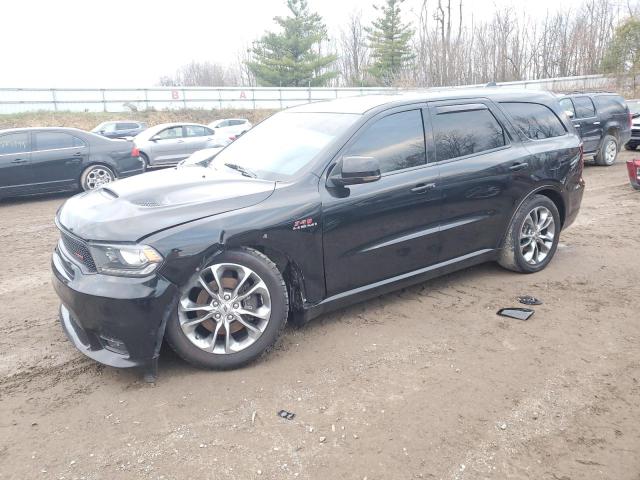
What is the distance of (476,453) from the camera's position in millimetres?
2523

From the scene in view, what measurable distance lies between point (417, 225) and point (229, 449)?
89.6 inches

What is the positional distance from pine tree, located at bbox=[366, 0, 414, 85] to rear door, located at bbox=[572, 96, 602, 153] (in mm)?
37270

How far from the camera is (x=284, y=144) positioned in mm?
4145

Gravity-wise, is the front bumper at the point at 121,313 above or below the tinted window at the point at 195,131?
below

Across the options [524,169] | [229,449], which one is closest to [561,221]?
[524,169]

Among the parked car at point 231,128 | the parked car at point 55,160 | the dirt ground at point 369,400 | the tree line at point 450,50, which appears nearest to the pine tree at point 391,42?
the tree line at point 450,50

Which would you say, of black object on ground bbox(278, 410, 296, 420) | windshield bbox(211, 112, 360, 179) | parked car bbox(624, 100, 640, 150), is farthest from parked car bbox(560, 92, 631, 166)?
black object on ground bbox(278, 410, 296, 420)

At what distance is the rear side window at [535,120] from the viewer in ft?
16.0

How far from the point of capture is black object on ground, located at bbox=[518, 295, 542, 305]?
4355mm

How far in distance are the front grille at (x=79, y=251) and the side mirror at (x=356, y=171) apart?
1.67 meters

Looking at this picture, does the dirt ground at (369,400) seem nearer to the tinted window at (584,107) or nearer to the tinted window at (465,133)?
the tinted window at (465,133)

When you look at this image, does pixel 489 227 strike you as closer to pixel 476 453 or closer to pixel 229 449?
pixel 476 453

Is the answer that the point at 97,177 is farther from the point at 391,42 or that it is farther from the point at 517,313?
the point at 391,42

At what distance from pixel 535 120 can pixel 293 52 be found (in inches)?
1710
